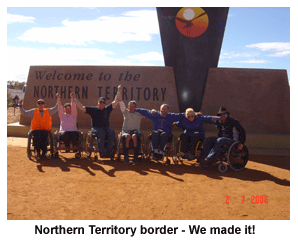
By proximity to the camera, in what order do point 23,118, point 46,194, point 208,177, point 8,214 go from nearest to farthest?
point 8,214 → point 46,194 → point 208,177 → point 23,118

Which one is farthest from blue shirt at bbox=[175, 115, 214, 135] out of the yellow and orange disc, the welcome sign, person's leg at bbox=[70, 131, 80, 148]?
the yellow and orange disc

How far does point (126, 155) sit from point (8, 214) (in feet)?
9.69

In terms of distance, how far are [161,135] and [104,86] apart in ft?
13.3

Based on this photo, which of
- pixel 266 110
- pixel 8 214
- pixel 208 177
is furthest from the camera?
pixel 266 110

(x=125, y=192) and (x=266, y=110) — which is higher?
(x=266, y=110)

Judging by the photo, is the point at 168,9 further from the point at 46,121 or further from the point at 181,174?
the point at 181,174

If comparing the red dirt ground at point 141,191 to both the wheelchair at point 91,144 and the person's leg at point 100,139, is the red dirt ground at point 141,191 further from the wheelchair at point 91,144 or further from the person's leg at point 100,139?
the person's leg at point 100,139

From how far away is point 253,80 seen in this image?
29.8ft

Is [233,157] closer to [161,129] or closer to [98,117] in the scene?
[161,129]

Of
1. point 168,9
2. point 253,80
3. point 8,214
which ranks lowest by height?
point 8,214

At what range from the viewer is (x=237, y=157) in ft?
18.5

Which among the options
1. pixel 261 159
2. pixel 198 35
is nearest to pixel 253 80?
pixel 198 35

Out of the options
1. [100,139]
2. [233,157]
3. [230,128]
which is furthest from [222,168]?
[100,139]

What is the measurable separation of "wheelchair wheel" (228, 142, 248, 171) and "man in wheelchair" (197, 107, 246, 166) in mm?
117
